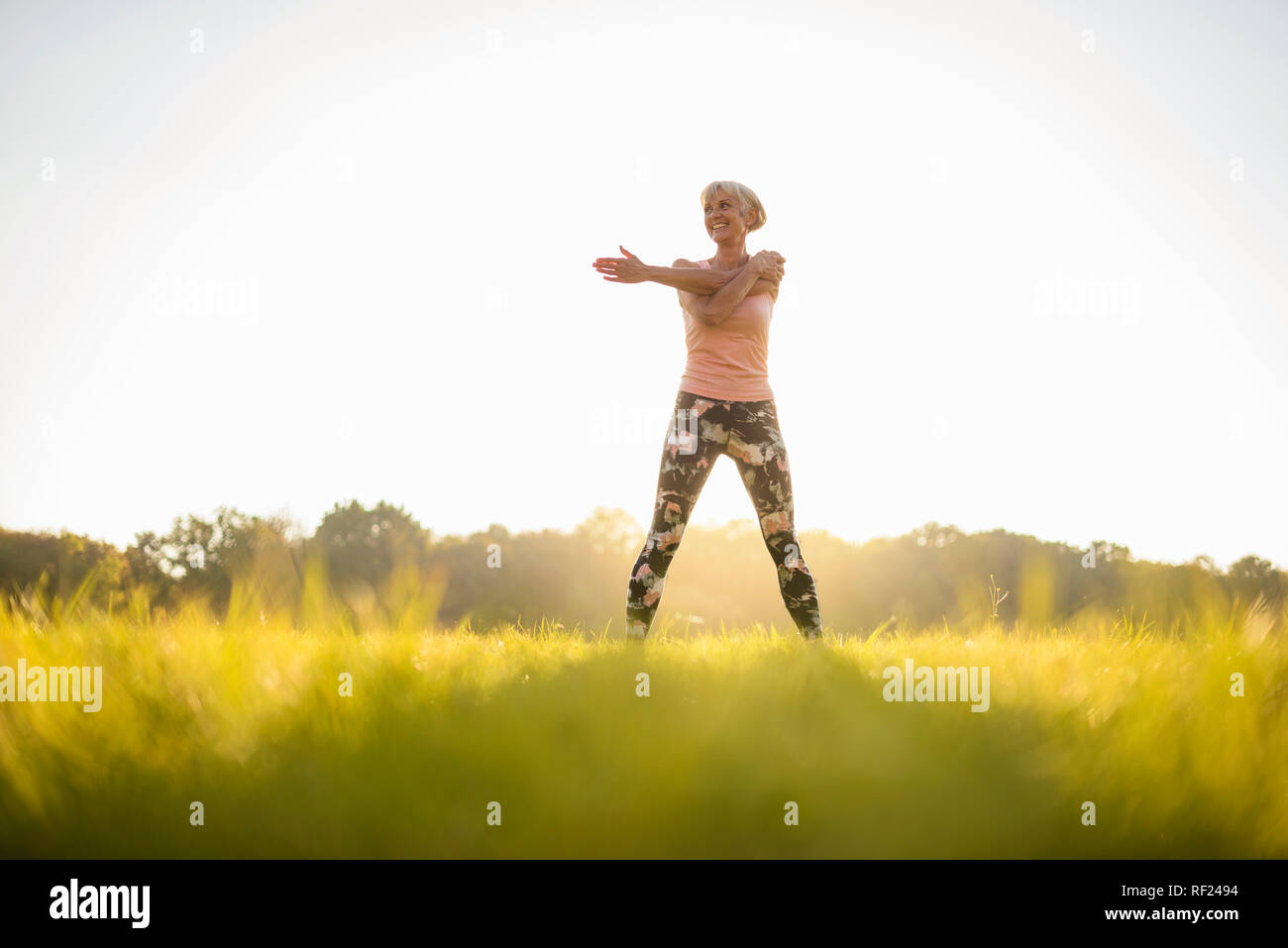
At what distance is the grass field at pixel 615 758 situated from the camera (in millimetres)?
2344

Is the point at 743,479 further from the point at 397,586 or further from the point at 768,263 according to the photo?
the point at 397,586

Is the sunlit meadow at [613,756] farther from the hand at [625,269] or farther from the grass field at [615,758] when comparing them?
the hand at [625,269]

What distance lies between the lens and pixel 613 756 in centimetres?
262

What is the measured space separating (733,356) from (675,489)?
0.91 m

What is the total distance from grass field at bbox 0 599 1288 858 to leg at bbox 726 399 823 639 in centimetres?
77

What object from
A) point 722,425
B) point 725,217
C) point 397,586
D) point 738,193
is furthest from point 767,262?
point 397,586

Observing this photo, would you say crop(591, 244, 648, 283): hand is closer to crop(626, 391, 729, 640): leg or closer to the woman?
the woman

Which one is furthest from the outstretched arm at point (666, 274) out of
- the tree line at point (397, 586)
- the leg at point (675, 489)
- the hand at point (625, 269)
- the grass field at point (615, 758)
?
the grass field at point (615, 758)

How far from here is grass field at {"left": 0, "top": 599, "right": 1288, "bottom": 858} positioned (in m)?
2.34
